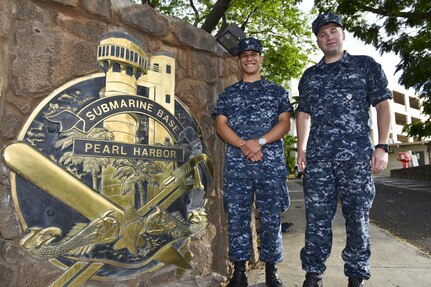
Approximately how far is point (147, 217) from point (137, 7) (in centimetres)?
143

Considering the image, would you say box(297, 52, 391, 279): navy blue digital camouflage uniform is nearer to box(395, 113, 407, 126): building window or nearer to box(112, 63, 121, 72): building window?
box(112, 63, 121, 72): building window

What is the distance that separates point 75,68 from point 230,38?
1.36m

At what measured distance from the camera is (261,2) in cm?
1120

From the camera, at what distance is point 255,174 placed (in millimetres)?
2473

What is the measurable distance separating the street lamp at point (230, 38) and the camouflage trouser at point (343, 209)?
47.5 inches

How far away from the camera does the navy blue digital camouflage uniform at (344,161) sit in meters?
2.21

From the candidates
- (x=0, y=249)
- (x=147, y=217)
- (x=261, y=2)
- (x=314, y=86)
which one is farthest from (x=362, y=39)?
(x=0, y=249)

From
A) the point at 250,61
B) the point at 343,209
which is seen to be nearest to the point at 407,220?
the point at 343,209

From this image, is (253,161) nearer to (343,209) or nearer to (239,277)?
(343,209)

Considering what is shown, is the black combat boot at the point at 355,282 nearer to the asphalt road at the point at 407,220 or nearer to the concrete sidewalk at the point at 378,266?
the concrete sidewalk at the point at 378,266

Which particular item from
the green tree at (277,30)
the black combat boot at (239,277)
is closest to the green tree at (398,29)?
the green tree at (277,30)

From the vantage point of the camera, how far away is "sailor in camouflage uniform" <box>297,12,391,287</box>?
7.25ft

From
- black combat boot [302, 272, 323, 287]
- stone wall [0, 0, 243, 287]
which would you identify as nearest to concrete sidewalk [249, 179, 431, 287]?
black combat boot [302, 272, 323, 287]

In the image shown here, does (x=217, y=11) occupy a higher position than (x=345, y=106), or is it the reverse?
(x=217, y=11)
